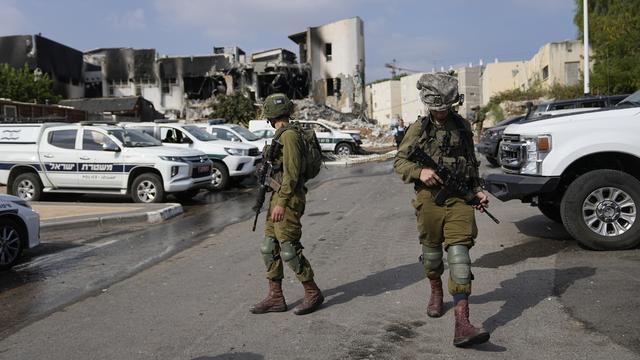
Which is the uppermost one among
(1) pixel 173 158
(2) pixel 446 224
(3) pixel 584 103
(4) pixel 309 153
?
(3) pixel 584 103

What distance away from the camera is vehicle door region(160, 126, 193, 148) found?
16.1 meters

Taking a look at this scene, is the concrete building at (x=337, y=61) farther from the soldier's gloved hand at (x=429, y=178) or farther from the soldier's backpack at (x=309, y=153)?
the soldier's gloved hand at (x=429, y=178)

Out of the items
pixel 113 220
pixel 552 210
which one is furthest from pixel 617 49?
pixel 113 220

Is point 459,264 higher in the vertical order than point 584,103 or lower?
lower

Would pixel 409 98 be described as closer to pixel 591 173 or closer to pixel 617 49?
pixel 617 49

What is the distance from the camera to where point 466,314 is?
147 inches

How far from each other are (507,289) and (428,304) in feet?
2.92

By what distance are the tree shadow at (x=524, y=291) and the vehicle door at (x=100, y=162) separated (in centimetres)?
935

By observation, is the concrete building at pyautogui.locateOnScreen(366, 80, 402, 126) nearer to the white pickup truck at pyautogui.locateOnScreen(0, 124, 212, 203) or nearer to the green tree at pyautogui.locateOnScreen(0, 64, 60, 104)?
the green tree at pyautogui.locateOnScreen(0, 64, 60, 104)

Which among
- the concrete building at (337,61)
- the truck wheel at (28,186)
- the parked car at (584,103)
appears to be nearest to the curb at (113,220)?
the truck wheel at (28,186)

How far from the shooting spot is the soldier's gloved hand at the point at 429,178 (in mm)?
3938

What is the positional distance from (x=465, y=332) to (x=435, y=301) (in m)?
0.67

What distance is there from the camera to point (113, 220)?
10438 mm

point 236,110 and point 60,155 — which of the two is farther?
point 236,110
